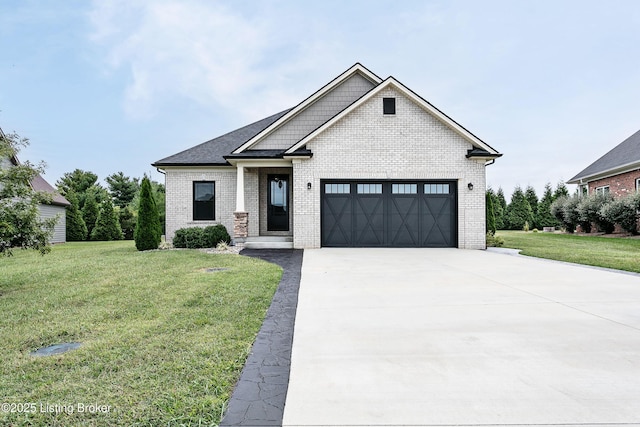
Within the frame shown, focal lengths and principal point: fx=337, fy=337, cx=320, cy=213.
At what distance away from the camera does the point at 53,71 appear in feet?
62.0

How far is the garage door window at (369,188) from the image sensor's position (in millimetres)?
13008

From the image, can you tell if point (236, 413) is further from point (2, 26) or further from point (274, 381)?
point (2, 26)

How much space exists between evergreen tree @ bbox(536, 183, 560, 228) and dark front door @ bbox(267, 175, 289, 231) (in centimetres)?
2504

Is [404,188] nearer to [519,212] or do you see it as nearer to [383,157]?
[383,157]

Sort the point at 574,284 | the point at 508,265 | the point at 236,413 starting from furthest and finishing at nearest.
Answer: the point at 508,265
the point at 574,284
the point at 236,413

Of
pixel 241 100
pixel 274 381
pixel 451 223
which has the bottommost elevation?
pixel 274 381

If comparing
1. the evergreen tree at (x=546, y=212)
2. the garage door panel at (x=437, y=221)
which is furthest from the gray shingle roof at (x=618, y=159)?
the garage door panel at (x=437, y=221)

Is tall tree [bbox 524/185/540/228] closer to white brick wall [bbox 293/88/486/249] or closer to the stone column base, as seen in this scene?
white brick wall [bbox 293/88/486/249]

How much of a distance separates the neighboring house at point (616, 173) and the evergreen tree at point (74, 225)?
34170 millimetres

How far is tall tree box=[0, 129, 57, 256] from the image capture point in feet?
20.7

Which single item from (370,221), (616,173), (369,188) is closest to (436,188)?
(369,188)

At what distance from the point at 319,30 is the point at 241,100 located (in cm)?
998

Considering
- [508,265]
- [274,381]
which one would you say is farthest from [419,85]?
[274,381]

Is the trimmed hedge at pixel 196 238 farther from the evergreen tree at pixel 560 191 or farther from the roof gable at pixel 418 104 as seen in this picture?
the evergreen tree at pixel 560 191
